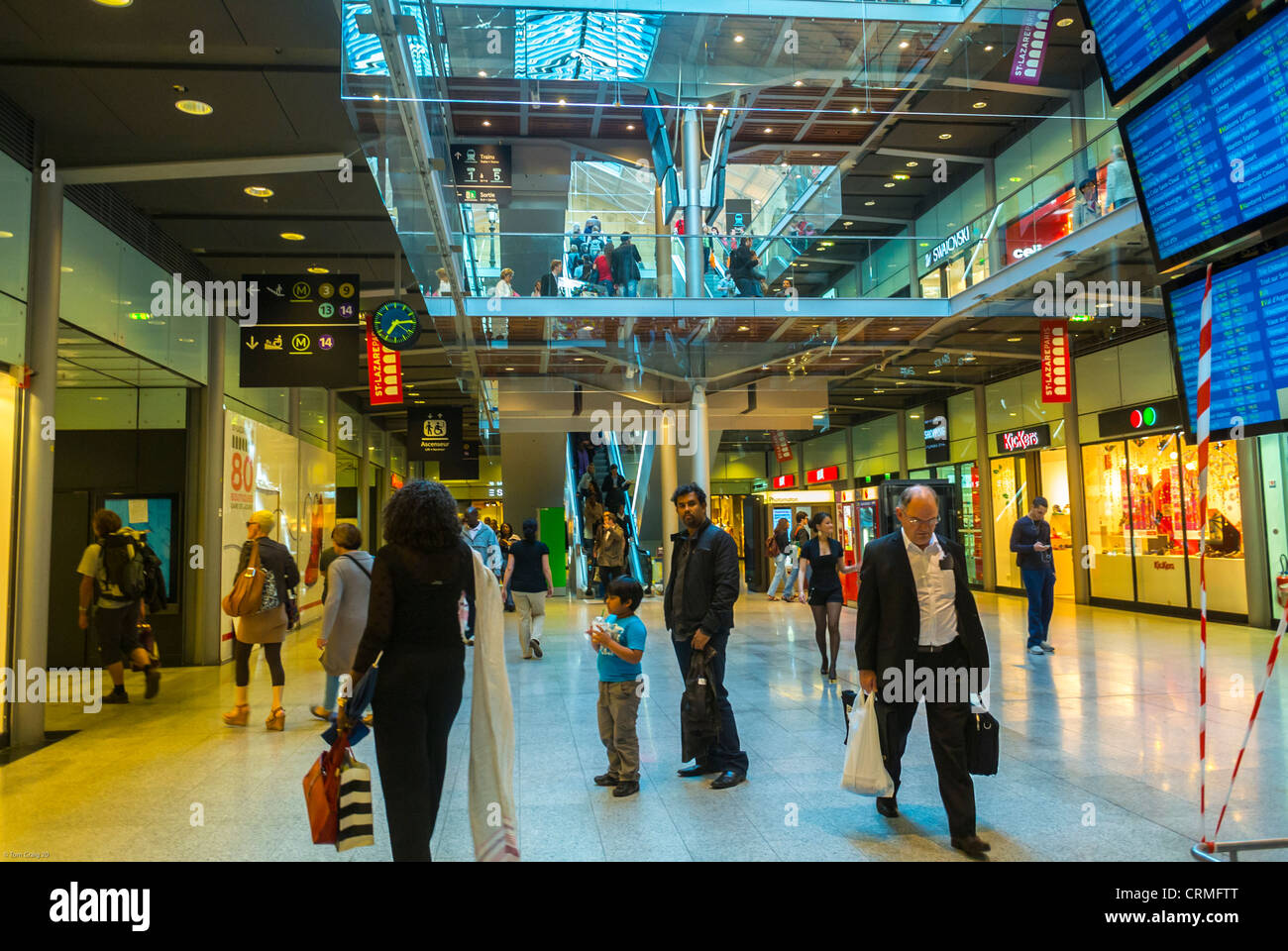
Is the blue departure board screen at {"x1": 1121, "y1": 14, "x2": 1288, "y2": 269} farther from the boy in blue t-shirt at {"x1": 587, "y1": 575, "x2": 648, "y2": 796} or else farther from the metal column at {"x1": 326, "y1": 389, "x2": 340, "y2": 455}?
the metal column at {"x1": 326, "y1": 389, "x2": 340, "y2": 455}

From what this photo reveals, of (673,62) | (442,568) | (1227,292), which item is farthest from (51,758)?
(673,62)

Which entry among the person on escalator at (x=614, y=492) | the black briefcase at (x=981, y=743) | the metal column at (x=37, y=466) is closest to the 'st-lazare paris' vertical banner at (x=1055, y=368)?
the person on escalator at (x=614, y=492)

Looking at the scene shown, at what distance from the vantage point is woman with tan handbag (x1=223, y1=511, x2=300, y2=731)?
694cm

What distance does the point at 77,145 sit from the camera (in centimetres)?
751

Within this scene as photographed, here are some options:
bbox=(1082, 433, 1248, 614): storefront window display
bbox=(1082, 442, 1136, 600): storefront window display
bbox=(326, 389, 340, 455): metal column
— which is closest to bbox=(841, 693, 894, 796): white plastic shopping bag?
bbox=(1082, 433, 1248, 614): storefront window display

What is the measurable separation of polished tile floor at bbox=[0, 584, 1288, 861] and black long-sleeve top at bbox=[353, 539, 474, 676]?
1.29 meters

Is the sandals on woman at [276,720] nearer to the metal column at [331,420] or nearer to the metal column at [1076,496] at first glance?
the metal column at [331,420]

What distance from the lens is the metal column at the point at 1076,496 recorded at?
16969mm

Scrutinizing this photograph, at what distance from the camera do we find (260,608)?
7004 mm

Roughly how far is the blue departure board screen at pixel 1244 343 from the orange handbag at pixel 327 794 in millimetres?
3583

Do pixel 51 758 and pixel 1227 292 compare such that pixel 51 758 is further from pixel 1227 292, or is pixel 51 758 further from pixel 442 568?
pixel 1227 292

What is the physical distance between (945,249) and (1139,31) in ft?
37.5

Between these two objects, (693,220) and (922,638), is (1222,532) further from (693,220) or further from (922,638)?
(922,638)

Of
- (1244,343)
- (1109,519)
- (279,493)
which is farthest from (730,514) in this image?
(1244,343)
